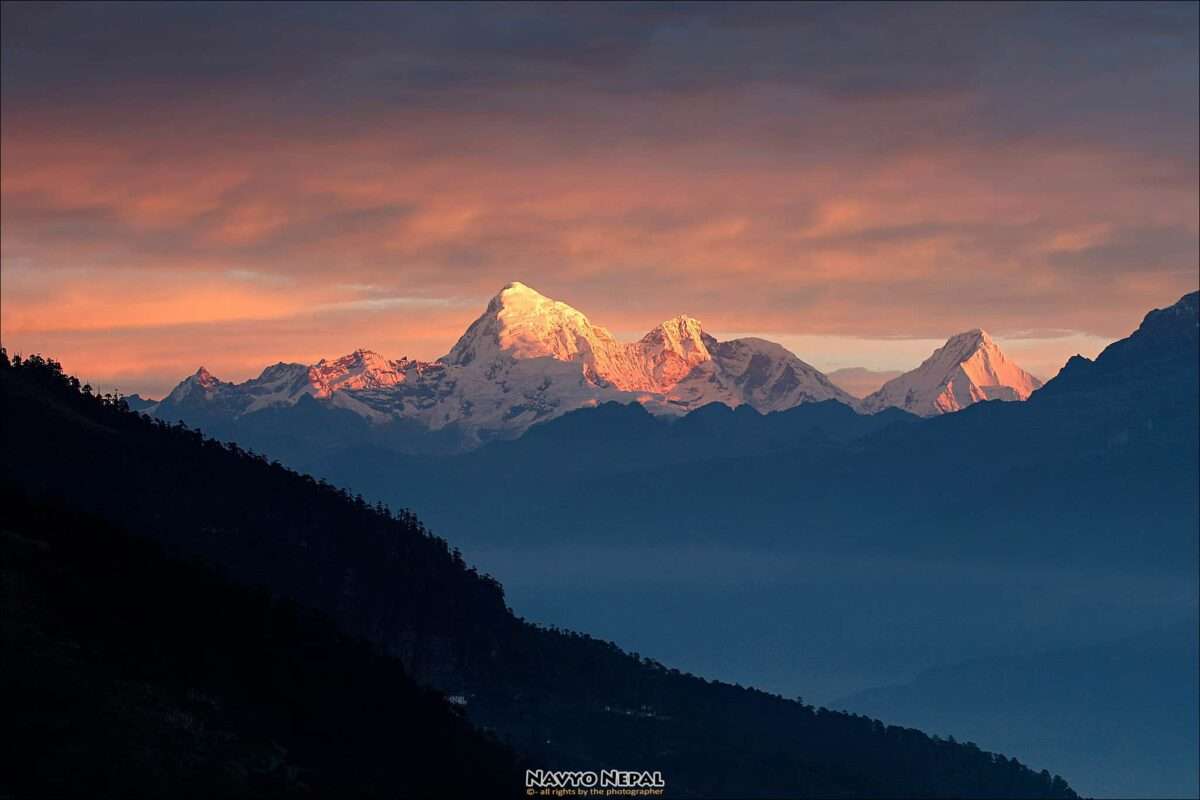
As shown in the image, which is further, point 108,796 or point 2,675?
point 2,675

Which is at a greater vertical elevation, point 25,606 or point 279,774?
point 25,606

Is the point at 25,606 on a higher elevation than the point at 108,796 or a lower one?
higher

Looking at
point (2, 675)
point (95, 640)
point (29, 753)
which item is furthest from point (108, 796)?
Result: point (95, 640)

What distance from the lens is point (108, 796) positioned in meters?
167

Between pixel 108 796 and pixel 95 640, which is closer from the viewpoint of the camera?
pixel 108 796

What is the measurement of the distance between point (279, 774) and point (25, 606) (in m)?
28.5

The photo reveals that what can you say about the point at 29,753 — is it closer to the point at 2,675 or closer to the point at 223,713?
the point at 2,675

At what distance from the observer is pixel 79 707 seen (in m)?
180

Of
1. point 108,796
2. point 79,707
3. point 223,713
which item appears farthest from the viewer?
point 223,713

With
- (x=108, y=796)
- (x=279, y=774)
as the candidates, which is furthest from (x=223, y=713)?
(x=108, y=796)

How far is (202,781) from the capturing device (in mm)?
176875

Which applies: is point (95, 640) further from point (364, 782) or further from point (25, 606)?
point (364, 782)

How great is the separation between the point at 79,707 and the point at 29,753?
469 inches

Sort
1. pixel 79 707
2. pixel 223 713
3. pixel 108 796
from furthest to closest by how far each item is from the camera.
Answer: pixel 223 713 < pixel 79 707 < pixel 108 796
